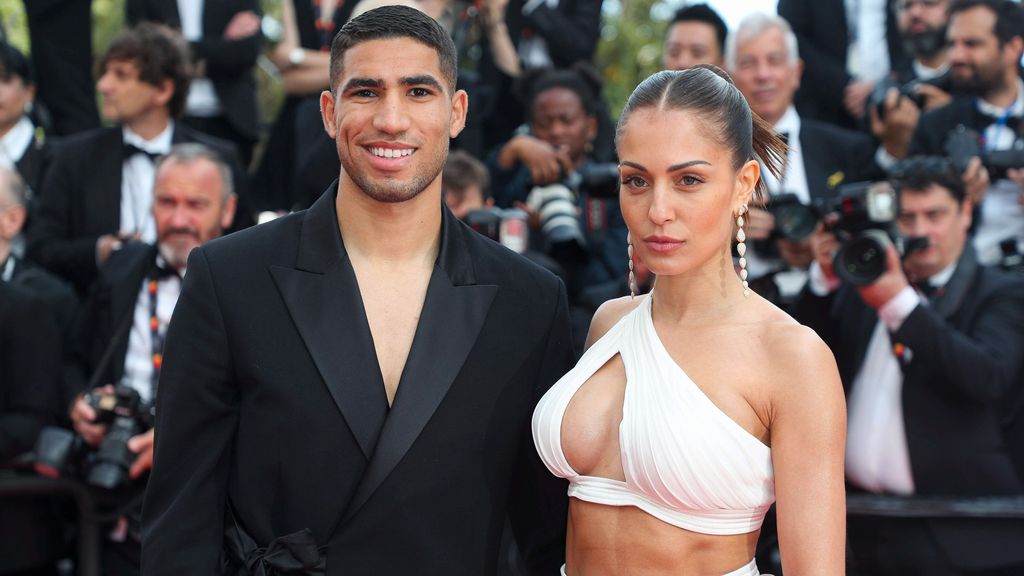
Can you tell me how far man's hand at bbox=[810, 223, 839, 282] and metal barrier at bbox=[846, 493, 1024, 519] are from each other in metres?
0.86

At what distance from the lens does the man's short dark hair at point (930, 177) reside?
4977 mm

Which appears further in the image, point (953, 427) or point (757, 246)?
point (757, 246)

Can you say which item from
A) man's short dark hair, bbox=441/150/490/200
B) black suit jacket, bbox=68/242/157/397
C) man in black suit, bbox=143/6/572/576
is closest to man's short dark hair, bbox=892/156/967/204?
man's short dark hair, bbox=441/150/490/200

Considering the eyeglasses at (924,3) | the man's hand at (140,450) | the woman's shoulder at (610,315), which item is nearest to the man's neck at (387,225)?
the woman's shoulder at (610,315)

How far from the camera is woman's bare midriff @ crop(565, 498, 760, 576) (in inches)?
111

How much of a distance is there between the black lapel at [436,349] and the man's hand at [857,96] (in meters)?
3.90

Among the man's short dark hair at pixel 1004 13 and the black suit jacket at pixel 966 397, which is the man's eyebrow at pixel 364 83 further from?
the man's short dark hair at pixel 1004 13

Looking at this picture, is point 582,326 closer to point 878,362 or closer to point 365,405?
point 878,362

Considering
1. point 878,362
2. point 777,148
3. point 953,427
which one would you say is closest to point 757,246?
point 878,362

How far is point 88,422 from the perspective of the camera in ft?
15.2

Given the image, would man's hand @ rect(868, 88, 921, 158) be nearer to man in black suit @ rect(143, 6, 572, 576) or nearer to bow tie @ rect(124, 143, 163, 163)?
bow tie @ rect(124, 143, 163, 163)

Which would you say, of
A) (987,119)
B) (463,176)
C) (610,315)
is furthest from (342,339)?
(987,119)

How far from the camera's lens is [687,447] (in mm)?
2727

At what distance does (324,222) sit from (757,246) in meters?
2.54
